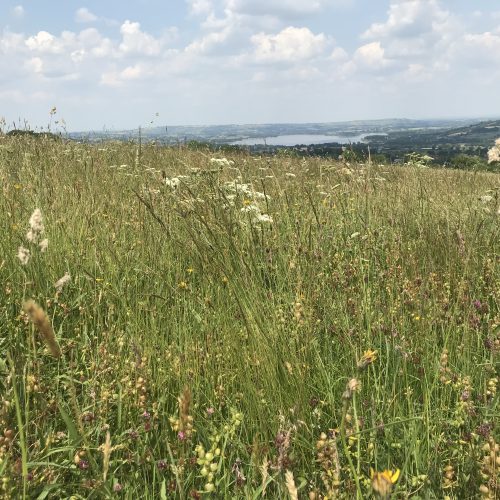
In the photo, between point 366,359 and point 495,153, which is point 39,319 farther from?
point 495,153

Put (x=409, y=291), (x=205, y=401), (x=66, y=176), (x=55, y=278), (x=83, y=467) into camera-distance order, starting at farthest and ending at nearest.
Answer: (x=66, y=176), (x=55, y=278), (x=409, y=291), (x=205, y=401), (x=83, y=467)

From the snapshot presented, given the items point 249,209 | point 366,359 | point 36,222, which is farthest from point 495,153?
point 36,222

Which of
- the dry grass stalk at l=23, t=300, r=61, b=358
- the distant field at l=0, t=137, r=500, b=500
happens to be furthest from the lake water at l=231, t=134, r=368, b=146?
the dry grass stalk at l=23, t=300, r=61, b=358

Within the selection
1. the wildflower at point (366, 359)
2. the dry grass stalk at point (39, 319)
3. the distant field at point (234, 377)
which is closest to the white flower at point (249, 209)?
the distant field at point (234, 377)

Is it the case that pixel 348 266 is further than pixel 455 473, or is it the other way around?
pixel 348 266

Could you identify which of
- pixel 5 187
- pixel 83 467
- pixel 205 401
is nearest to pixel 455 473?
pixel 205 401

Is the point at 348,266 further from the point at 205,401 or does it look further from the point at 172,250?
the point at 205,401

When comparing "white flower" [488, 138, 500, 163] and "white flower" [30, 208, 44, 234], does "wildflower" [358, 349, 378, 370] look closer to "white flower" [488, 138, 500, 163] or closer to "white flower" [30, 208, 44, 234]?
"white flower" [30, 208, 44, 234]

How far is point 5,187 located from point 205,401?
2.41 meters

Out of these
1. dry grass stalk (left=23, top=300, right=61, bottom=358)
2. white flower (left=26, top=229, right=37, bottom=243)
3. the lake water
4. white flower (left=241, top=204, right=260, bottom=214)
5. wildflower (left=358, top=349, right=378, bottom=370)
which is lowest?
wildflower (left=358, top=349, right=378, bottom=370)

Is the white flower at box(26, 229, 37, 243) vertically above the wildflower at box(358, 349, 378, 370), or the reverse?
the white flower at box(26, 229, 37, 243)

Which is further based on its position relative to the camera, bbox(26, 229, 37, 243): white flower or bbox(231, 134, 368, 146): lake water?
bbox(231, 134, 368, 146): lake water

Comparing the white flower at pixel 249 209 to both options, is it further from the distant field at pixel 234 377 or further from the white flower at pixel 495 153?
the white flower at pixel 495 153

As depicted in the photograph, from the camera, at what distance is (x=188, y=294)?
2.42 m
